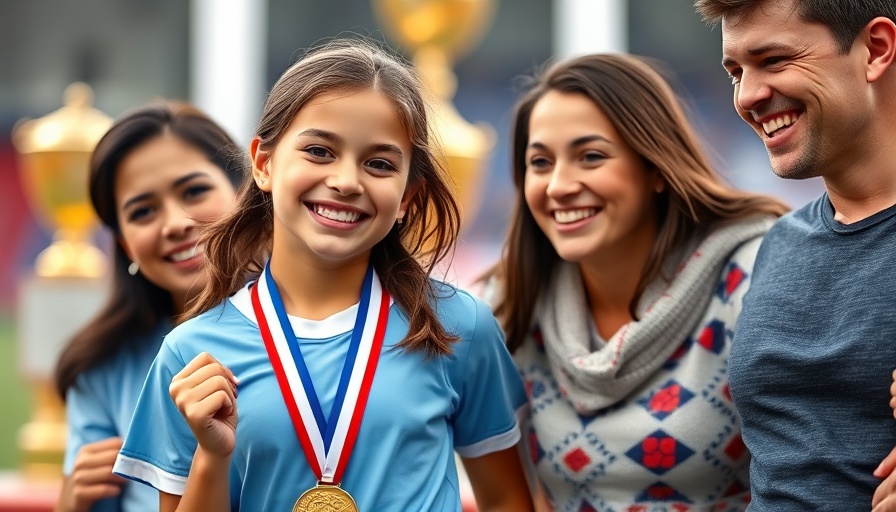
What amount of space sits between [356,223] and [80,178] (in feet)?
7.06

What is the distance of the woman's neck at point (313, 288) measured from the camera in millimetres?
2219

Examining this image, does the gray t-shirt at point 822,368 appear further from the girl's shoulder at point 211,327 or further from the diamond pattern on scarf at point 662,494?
the girl's shoulder at point 211,327

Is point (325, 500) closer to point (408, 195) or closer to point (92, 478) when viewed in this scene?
point (408, 195)

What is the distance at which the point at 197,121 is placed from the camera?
2.86m

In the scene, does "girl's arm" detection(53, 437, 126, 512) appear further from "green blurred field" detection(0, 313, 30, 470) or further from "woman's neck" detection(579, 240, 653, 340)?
"green blurred field" detection(0, 313, 30, 470)

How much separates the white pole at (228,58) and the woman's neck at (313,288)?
8.61 m

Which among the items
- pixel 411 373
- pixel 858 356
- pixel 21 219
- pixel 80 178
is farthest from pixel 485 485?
pixel 21 219

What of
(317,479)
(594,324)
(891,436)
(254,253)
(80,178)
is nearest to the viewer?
(891,436)

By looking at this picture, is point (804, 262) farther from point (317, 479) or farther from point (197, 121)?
point (197, 121)

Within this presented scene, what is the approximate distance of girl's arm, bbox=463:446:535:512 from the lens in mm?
2387

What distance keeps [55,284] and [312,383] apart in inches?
85.1

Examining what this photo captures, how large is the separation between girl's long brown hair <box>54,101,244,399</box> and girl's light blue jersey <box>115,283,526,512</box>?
2.11ft

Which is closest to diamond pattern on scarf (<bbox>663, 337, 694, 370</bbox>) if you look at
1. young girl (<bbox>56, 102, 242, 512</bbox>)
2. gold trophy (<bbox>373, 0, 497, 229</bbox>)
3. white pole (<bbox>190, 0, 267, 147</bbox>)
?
young girl (<bbox>56, 102, 242, 512</bbox>)

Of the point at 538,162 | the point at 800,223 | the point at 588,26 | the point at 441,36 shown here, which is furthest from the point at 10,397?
the point at 800,223
